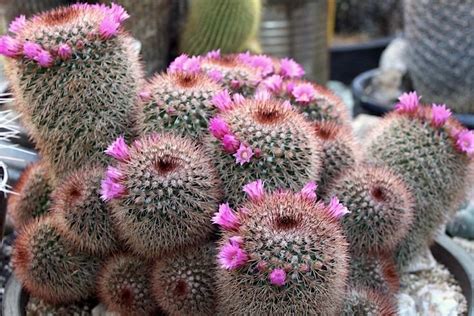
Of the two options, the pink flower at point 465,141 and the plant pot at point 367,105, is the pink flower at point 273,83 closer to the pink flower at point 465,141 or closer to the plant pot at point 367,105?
the pink flower at point 465,141

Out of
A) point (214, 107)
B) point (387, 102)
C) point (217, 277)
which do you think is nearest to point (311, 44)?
point (387, 102)

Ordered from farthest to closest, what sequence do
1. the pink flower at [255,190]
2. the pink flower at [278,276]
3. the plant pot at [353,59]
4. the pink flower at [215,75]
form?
the plant pot at [353,59], the pink flower at [215,75], the pink flower at [255,190], the pink flower at [278,276]

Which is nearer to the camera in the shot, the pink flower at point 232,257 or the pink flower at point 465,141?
the pink flower at point 232,257

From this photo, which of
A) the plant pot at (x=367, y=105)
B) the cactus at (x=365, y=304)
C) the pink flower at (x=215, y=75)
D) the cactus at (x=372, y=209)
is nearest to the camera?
the cactus at (x=365, y=304)

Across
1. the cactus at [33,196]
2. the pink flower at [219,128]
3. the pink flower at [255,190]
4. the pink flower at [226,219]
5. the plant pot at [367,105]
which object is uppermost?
the pink flower at [219,128]

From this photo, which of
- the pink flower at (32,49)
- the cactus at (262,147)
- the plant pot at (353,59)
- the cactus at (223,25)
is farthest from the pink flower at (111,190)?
the plant pot at (353,59)

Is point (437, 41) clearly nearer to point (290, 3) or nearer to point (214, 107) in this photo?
point (290, 3)
